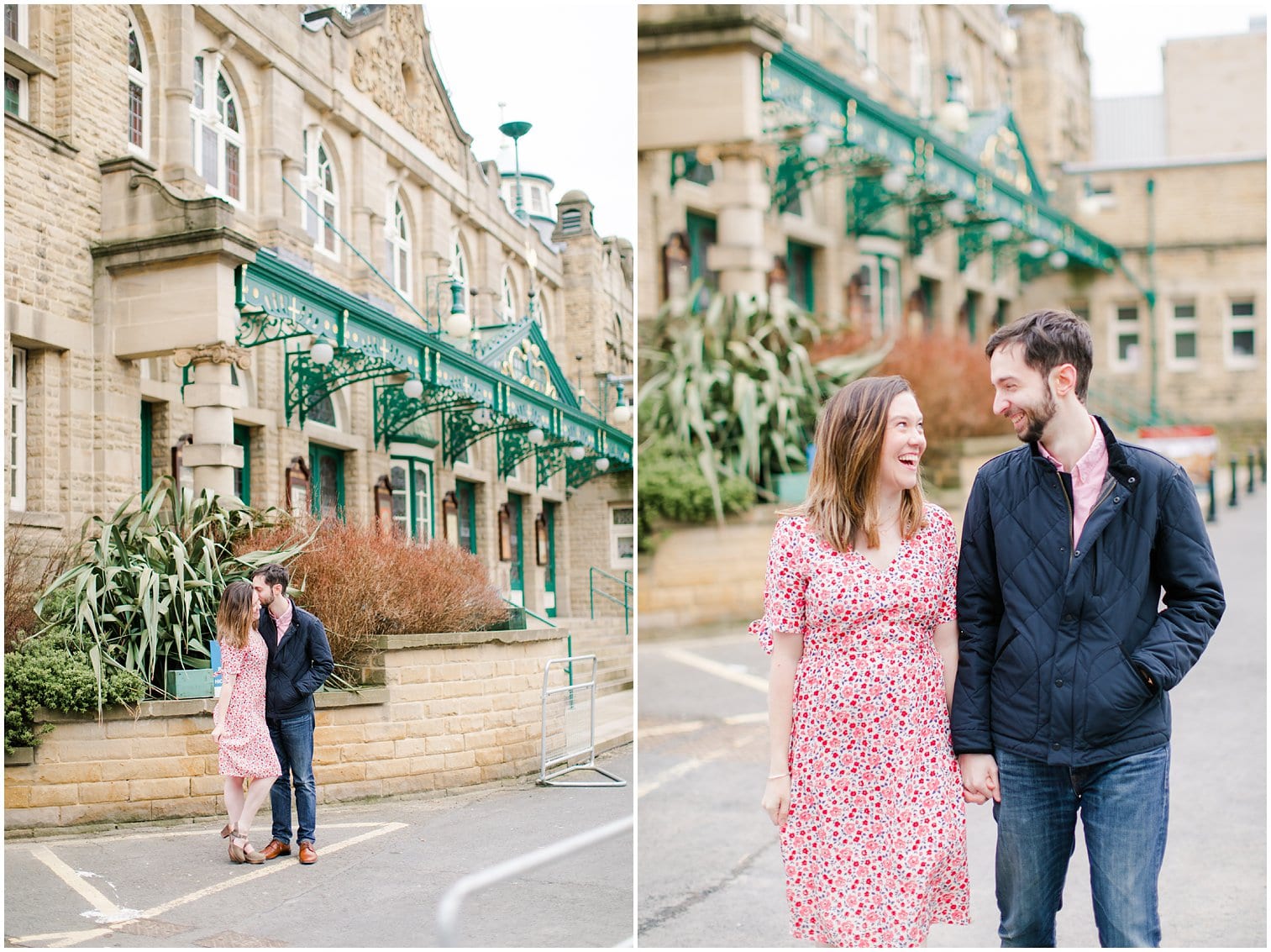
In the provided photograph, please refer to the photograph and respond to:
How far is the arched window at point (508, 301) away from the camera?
481 cm

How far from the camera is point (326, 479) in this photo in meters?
4.40

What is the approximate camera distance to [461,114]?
481 centimetres

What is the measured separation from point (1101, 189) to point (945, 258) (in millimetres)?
3823

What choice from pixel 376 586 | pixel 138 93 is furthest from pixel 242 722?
pixel 138 93

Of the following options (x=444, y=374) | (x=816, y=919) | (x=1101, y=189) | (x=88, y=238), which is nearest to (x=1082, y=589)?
(x=816, y=919)

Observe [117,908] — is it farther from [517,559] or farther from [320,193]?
[320,193]

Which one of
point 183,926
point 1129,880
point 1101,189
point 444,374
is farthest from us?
point 1101,189

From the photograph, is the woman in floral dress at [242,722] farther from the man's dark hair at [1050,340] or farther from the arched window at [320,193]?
the man's dark hair at [1050,340]

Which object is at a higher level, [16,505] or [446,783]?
[16,505]

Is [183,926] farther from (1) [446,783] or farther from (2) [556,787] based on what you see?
(2) [556,787]

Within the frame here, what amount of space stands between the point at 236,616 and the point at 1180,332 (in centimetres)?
1981

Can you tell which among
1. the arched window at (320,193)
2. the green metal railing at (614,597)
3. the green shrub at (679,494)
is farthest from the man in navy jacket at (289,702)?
the green shrub at (679,494)

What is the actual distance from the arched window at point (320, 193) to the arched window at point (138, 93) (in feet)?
1.86

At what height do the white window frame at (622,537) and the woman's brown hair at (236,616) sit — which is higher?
the white window frame at (622,537)
